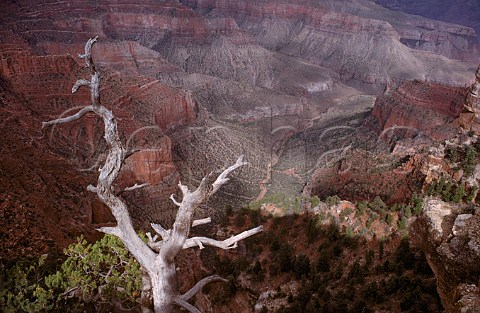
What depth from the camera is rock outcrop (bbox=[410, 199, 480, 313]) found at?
5.68 metres

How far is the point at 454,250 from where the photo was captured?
21.2 feet

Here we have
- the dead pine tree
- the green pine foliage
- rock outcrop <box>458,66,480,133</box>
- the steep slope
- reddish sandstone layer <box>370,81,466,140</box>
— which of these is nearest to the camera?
the dead pine tree

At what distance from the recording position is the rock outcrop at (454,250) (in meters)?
5.68

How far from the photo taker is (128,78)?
39.6m

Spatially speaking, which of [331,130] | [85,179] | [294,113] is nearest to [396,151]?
[331,130]

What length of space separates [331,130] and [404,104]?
11.7m

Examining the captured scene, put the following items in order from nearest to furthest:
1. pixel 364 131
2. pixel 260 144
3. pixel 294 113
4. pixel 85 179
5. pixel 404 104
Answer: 1. pixel 85 179
2. pixel 404 104
3. pixel 364 131
4. pixel 260 144
5. pixel 294 113

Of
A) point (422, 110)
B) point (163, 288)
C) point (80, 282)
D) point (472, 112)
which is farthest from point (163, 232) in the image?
point (422, 110)

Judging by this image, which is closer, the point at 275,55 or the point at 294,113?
the point at 294,113

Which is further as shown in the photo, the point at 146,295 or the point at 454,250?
the point at 146,295

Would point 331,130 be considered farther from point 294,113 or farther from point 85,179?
point 85,179

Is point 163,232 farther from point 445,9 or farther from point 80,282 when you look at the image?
point 445,9

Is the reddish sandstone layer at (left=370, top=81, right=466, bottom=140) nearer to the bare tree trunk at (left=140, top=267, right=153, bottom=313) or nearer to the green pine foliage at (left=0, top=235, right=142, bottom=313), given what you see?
the green pine foliage at (left=0, top=235, right=142, bottom=313)

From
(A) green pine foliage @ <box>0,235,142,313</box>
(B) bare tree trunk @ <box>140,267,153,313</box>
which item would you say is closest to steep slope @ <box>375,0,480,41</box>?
(A) green pine foliage @ <box>0,235,142,313</box>
